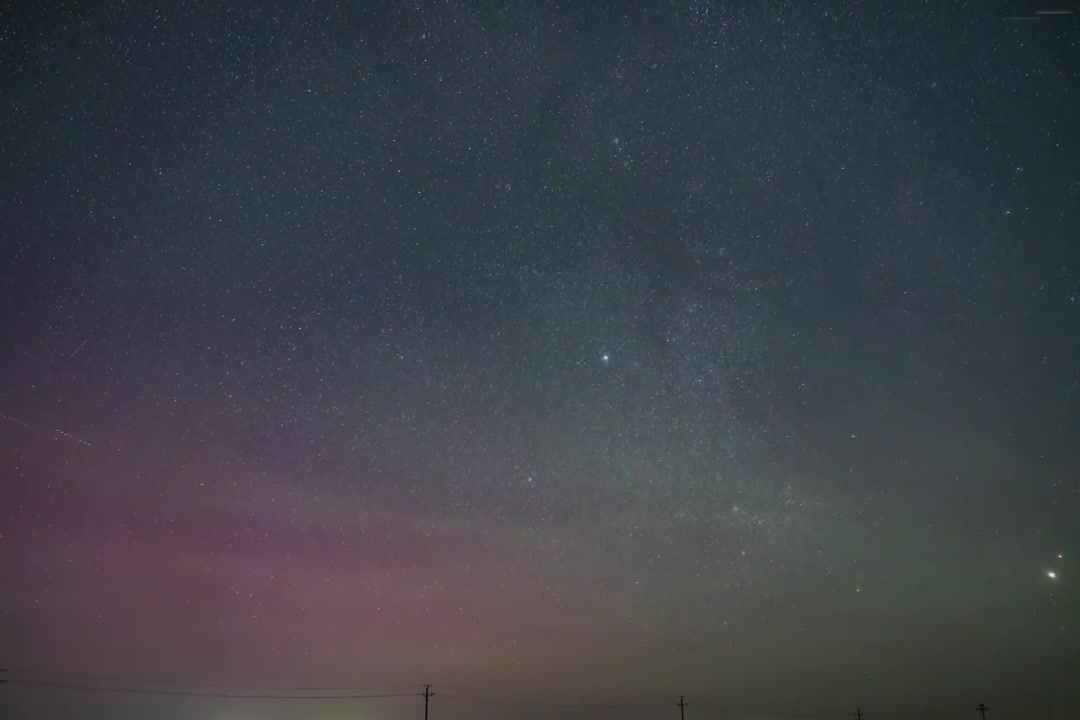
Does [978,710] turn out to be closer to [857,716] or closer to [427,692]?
[857,716]

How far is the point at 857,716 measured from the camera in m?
67.1

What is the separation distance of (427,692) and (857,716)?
45.2 metres

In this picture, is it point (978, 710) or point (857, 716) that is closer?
point (978, 710)

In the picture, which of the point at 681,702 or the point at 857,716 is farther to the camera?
the point at 857,716

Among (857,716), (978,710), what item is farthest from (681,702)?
(978,710)

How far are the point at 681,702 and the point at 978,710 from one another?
88.9ft

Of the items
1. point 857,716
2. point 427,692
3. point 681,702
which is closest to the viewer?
point 427,692

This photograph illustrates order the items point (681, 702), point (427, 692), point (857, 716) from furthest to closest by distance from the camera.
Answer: point (857, 716)
point (681, 702)
point (427, 692)

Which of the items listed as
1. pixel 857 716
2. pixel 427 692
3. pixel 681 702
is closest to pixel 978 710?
pixel 857 716

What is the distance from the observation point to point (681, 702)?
5906 centimetres

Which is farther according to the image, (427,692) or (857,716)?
(857,716)

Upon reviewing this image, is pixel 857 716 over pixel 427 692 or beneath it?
beneath

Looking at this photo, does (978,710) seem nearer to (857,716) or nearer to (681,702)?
(857,716)

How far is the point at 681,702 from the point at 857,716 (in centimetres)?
2221
